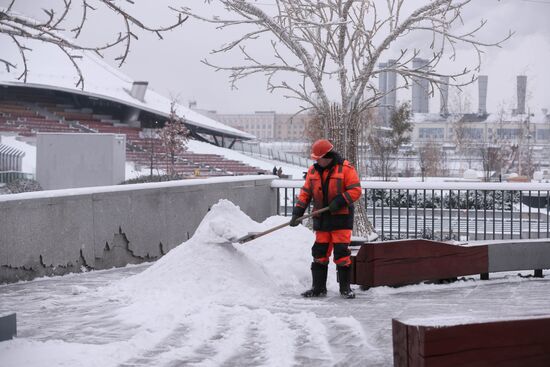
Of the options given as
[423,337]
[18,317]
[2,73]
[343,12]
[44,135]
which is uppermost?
[2,73]

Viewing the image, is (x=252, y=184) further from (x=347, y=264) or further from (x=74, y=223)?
(x=347, y=264)

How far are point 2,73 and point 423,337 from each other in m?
74.2

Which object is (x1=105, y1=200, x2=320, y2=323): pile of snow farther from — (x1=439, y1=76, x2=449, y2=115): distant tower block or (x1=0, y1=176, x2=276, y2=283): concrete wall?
(x1=439, y1=76, x2=449, y2=115): distant tower block

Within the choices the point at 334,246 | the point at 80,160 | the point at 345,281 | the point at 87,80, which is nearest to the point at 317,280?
the point at 345,281

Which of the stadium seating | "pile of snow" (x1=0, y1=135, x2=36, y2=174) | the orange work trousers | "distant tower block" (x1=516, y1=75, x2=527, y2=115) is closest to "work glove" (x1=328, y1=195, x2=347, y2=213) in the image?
the orange work trousers

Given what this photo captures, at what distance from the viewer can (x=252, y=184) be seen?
14.3m

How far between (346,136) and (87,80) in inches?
2693

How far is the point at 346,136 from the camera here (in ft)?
42.1

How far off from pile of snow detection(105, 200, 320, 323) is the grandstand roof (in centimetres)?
Answer: 6209

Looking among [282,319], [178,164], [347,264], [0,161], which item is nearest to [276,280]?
[347,264]

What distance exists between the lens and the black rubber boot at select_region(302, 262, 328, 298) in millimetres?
9312

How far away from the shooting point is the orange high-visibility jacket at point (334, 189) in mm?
9125

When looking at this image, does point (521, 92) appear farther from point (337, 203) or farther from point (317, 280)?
point (337, 203)

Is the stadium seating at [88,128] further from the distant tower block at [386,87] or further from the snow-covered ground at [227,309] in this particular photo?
the snow-covered ground at [227,309]
